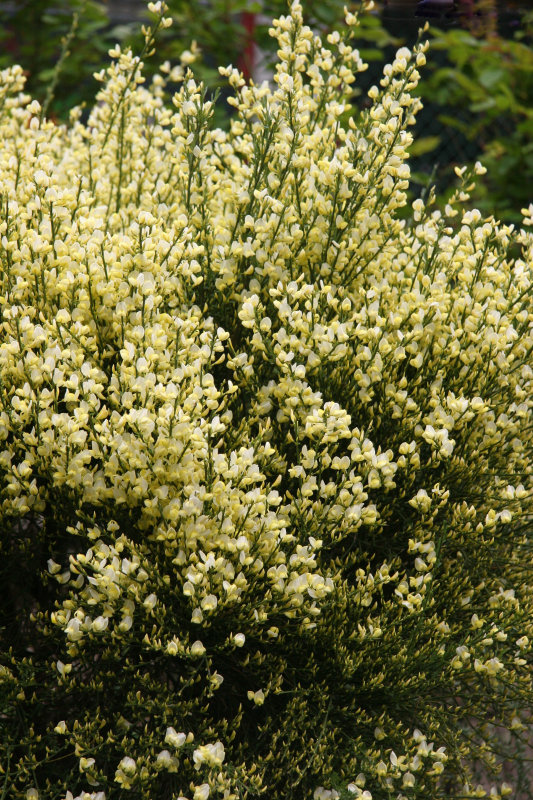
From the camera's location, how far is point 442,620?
2287 mm

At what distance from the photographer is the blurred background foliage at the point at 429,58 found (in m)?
5.20

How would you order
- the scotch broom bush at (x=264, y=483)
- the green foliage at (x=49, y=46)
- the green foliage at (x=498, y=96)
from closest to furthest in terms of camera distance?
the scotch broom bush at (x=264, y=483), the green foliage at (x=498, y=96), the green foliage at (x=49, y=46)

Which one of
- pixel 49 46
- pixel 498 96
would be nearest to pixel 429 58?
pixel 498 96

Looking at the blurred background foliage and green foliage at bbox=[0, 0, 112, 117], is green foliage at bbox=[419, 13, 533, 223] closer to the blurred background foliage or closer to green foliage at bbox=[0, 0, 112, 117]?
the blurred background foliage

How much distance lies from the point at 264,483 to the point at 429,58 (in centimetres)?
497

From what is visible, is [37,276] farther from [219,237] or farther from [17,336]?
[219,237]

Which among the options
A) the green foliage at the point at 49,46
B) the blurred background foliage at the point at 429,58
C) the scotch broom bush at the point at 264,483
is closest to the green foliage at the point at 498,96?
the blurred background foliage at the point at 429,58

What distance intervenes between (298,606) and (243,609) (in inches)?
5.0

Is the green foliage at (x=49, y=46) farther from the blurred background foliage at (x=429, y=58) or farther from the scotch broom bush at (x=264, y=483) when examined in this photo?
the scotch broom bush at (x=264, y=483)

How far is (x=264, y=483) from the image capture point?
7.43ft

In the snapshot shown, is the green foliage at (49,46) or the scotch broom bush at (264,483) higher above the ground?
the green foliage at (49,46)

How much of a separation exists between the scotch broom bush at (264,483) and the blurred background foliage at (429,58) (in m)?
2.52

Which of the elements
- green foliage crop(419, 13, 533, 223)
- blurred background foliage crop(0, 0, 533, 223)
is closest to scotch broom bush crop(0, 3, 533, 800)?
blurred background foliage crop(0, 0, 533, 223)

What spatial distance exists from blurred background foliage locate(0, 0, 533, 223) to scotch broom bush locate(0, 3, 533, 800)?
2.52 meters
